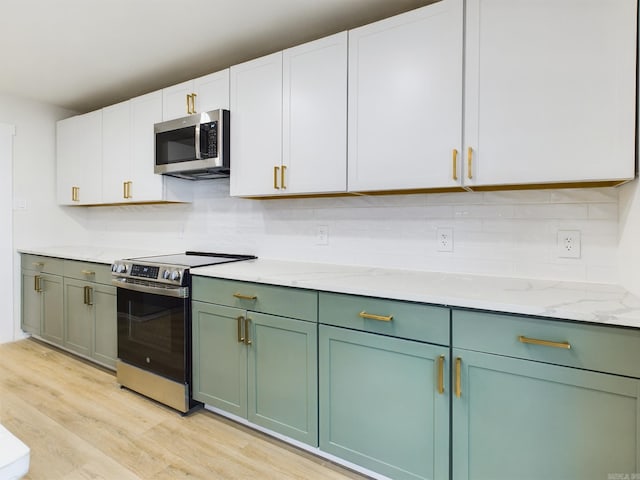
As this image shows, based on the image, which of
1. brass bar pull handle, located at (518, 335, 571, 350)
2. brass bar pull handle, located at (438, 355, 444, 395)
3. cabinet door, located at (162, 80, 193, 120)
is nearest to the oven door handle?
cabinet door, located at (162, 80, 193, 120)

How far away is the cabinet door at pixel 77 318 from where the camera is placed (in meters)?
2.89

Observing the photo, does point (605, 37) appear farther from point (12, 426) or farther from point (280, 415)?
point (12, 426)

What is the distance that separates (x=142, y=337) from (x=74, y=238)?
7.32 feet

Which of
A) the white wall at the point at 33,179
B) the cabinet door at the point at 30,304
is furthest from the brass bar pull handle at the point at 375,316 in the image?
the white wall at the point at 33,179

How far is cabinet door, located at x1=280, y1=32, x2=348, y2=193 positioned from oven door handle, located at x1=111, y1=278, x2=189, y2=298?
2.79 ft

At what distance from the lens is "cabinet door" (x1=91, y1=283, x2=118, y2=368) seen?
8.82 ft

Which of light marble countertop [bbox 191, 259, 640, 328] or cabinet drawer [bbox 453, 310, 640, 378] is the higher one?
light marble countertop [bbox 191, 259, 640, 328]

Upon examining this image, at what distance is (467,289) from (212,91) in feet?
6.72

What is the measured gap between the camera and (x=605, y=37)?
139cm

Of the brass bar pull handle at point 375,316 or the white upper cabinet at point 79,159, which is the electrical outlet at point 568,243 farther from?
the white upper cabinet at point 79,159

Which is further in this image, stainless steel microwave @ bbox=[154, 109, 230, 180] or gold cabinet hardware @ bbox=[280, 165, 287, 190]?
stainless steel microwave @ bbox=[154, 109, 230, 180]

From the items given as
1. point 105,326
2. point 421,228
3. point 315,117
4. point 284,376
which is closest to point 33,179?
point 105,326

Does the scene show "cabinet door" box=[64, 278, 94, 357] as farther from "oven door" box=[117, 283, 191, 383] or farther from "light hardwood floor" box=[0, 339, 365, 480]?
"oven door" box=[117, 283, 191, 383]

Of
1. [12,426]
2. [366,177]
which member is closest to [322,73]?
[366,177]
